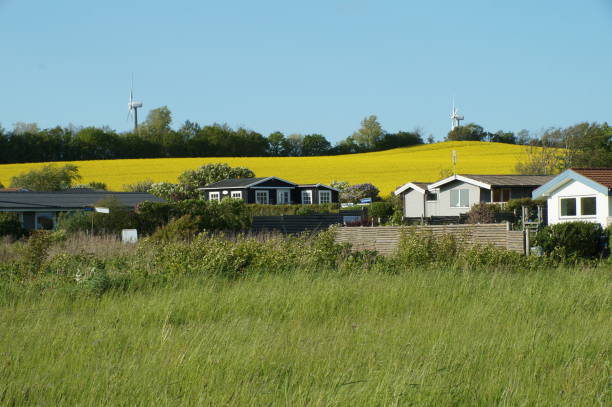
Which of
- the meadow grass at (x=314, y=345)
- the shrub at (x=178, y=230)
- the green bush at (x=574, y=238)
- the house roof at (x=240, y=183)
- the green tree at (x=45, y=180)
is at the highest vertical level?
the green tree at (x=45, y=180)

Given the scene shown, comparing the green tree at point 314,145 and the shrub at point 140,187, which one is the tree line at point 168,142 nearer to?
the green tree at point 314,145

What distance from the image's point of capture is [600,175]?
32188 mm

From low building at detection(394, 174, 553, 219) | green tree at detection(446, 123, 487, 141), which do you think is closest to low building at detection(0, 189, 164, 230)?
low building at detection(394, 174, 553, 219)

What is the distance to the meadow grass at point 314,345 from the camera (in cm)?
518

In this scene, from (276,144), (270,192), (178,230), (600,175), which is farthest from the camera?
(276,144)

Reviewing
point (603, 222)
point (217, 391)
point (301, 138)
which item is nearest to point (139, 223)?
point (603, 222)

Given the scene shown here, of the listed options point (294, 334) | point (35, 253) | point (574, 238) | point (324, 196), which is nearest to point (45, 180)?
point (324, 196)

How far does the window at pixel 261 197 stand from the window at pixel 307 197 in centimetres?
391

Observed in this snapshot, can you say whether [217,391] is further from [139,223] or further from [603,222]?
[603,222]

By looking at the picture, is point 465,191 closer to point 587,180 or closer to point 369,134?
point 587,180

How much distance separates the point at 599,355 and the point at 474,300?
2908mm

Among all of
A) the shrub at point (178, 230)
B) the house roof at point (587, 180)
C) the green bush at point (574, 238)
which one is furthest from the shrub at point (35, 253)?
the house roof at point (587, 180)

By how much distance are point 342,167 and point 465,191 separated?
3953cm

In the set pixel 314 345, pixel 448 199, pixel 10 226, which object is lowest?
pixel 314 345
